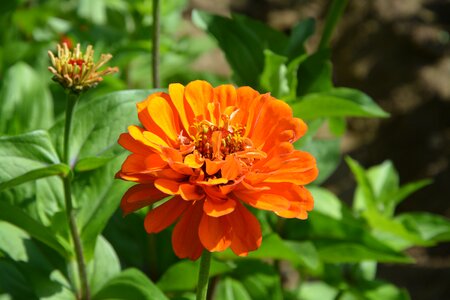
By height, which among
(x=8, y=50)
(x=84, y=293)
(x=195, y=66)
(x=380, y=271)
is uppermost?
(x=8, y=50)

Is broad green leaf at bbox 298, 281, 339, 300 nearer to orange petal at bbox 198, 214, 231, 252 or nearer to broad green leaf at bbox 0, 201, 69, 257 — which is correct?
broad green leaf at bbox 0, 201, 69, 257

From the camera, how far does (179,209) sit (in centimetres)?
84

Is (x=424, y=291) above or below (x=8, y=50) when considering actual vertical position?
below

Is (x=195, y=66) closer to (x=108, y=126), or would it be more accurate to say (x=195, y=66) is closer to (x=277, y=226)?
(x=277, y=226)

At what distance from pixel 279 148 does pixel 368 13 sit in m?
2.18

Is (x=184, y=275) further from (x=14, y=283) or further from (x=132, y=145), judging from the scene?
(x=132, y=145)

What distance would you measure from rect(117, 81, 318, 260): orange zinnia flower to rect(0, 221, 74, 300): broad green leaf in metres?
0.41

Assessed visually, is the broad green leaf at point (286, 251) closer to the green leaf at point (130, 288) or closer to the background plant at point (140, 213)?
the background plant at point (140, 213)

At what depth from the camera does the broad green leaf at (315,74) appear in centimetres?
140

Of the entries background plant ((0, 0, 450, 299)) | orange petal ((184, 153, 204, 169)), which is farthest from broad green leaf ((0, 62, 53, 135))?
orange petal ((184, 153, 204, 169))

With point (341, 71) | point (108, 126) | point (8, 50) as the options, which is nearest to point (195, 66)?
point (341, 71)

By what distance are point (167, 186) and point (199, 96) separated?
0.62 feet

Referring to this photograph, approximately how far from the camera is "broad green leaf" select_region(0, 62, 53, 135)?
4.90 ft

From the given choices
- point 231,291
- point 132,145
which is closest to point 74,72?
point 132,145
